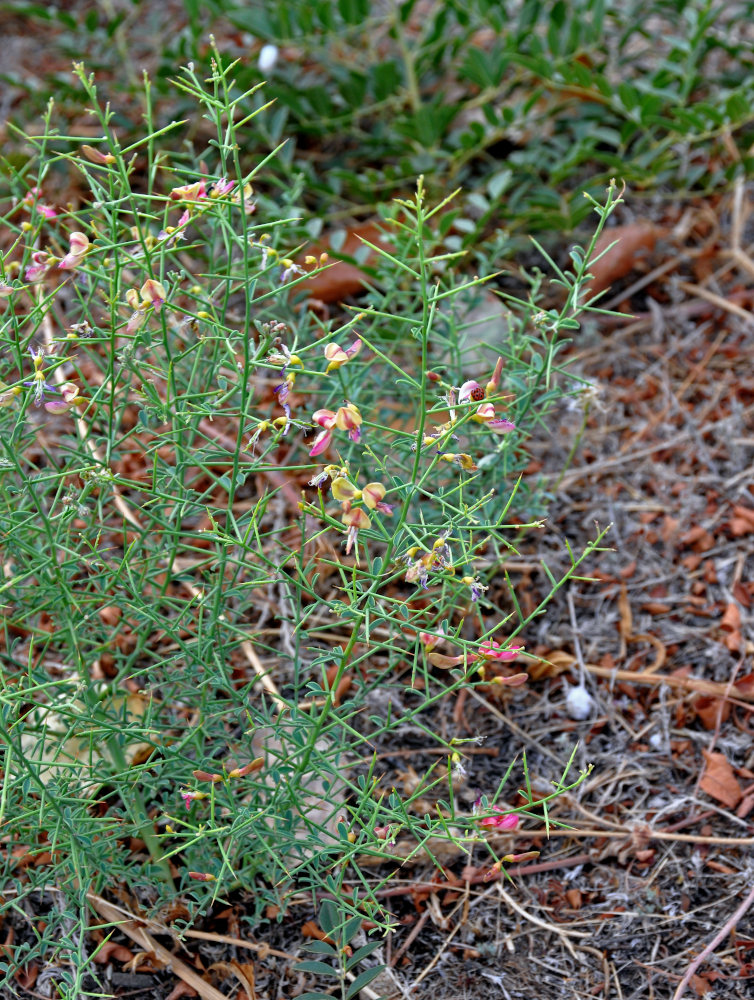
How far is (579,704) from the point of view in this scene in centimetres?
185

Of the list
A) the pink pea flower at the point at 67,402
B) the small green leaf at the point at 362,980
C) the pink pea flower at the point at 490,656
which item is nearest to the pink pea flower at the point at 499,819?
the pink pea flower at the point at 490,656

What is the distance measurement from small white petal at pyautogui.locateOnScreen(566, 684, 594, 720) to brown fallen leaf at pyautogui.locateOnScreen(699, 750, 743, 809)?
8.9 inches

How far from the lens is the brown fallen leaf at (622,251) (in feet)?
8.32

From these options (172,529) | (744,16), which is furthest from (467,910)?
(744,16)

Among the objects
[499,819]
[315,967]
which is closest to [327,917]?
[315,967]

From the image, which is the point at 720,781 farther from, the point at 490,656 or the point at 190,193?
the point at 190,193

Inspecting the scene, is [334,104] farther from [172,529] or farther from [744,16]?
[172,529]

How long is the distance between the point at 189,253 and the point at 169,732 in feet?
4.14

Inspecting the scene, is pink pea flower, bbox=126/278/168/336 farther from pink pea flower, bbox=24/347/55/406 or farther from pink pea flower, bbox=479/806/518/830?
pink pea flower, bbox=479/806/518/830

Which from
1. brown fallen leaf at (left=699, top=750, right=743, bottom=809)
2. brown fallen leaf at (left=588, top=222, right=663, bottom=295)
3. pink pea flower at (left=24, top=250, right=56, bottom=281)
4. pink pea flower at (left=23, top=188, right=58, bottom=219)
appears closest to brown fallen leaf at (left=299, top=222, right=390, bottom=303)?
brown fallen leaf at (left=588, top=222, right=663, bottom=295)

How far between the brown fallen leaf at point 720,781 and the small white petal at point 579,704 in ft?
0.74

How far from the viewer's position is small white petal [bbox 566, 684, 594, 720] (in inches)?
72.9

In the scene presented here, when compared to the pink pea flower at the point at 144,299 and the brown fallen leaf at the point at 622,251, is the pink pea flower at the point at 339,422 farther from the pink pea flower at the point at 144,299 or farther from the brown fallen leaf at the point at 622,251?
the brown fallen leaf at the point at 622,251

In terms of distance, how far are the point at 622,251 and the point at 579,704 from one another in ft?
4.26
